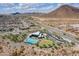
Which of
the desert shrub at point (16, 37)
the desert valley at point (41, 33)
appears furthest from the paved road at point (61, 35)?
the desert shrub at point (16, 37)

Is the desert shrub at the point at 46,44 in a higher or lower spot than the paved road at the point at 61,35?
lower

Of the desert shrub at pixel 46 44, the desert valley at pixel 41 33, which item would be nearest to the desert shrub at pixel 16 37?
the desert valley at pixel 41 33

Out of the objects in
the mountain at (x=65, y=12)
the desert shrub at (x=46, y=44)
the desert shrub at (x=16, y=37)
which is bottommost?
the desert shrub at (x=46, y=44)

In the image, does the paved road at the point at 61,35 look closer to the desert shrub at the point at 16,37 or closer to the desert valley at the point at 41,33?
the desert valley at the point at 41,33

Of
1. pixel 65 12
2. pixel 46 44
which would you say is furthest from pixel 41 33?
pixel 65 12

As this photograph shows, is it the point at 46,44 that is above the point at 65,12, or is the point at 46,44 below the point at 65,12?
below

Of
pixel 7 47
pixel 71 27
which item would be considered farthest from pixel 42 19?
pixel 7 47

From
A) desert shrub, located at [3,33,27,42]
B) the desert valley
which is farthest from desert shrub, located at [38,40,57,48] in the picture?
desert shrub, located at [3,33,27,42]

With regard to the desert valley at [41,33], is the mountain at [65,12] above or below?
above

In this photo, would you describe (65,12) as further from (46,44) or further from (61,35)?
(46,44)

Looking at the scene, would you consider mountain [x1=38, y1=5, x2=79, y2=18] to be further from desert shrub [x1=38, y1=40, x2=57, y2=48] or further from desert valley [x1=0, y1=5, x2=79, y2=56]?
Answer: desert shrub [x1=38, y1=40, x2=57, y2=48]
